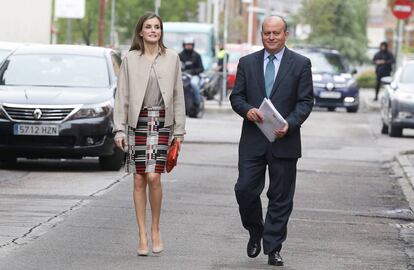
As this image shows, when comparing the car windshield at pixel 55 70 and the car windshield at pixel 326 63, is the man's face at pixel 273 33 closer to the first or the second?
the car windshield at pixel 55 70

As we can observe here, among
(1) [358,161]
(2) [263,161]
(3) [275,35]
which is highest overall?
(3) [275,35]

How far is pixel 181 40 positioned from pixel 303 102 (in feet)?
111

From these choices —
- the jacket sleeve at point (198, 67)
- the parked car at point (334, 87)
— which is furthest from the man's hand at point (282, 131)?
the parked car at point (334, 87)

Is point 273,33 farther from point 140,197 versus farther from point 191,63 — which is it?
point 191,63

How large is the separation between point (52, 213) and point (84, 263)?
2864 mm

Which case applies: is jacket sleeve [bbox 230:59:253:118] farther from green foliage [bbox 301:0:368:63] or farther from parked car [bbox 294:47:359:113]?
green foliage [bbox 301:0:368:63]

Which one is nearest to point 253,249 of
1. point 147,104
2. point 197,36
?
point 147,104

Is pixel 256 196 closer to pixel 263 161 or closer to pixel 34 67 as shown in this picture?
pixel 263 161

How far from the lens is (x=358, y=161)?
20.5 m

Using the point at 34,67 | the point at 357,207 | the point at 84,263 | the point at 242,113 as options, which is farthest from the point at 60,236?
the point at 34,67

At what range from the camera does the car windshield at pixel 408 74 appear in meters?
27.9

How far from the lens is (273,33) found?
944cm

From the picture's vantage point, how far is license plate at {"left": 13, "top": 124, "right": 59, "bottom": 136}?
52.7 ft

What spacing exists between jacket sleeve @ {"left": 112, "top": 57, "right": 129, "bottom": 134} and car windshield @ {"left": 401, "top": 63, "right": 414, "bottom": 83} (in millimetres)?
18549
